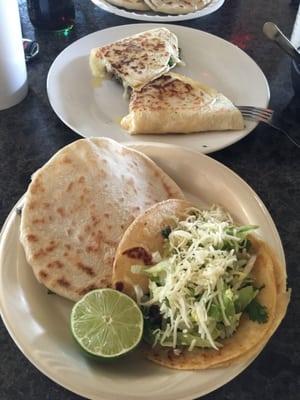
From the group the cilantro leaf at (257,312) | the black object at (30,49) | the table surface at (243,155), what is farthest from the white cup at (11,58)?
the cilantro leaf at (257,312)

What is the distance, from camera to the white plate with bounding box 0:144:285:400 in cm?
79

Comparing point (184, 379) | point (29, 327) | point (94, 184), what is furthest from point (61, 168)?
point (184, 379)

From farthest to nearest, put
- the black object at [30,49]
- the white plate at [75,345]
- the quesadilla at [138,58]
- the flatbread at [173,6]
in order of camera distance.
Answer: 1. the flatbread at [173,6]
2. the black object at [30,49]
3. the quesadilla at [138,58]
4. the white plate at [75,345]

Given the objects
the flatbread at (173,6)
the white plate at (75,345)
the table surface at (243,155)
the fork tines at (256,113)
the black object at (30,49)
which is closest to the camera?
the white plate at (75,345)

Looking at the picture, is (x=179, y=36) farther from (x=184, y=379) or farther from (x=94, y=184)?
(x=184, y=379)

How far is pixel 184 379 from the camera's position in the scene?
81 centimetres

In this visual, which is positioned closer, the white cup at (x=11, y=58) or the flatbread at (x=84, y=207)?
the flatbread at (x=84, y=207)

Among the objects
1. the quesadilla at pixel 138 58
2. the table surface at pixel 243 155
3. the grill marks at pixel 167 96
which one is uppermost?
the quesadilla at pixel 138 58

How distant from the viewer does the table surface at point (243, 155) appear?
89 centimetres

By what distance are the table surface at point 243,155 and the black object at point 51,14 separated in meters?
0.03

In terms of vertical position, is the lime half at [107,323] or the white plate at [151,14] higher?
the white plate at [151,14]

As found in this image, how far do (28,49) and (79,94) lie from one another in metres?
0.31

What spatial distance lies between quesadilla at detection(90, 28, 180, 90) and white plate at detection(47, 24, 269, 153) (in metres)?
0.04

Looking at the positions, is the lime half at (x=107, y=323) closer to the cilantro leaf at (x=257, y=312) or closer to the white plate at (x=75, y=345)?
the white plate at (x=75, y=345)
